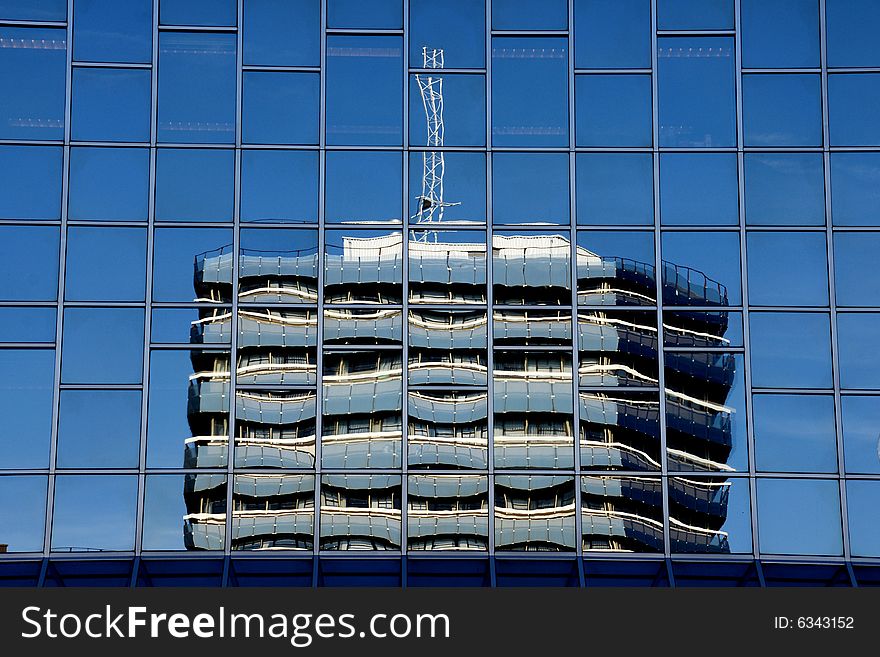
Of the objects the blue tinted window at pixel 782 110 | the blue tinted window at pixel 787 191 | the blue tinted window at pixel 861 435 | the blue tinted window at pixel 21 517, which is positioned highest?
the blue tinted window at pixel 782 110

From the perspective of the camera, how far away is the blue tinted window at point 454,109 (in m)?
17.5

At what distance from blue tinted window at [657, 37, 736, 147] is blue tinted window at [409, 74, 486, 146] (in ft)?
7.78

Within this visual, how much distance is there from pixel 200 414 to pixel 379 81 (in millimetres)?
4894

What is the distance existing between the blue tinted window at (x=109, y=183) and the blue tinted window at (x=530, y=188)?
178 inches

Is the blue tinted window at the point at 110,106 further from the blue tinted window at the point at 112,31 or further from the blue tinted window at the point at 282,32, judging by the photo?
the blue tinted window at the point at 282,32

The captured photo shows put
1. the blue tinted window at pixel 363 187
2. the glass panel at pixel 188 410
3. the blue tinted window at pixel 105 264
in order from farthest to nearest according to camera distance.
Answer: the blue tinted window at pixel 363 187 < the blue tinted window at pixel 105 264 < the glass panel at pixel 188 410

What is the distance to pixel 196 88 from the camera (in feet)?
57.5

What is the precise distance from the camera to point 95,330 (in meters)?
17.0

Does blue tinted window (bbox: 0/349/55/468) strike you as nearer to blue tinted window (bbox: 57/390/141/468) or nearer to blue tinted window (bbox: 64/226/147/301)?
blue tinted window (bbox: 57/390/141/468)

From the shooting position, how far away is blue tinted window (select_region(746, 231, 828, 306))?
1722 centimetres

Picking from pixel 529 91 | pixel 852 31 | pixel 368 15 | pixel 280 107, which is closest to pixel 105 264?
pixel 280 107

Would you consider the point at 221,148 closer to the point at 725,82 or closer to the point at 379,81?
the point at 379,81

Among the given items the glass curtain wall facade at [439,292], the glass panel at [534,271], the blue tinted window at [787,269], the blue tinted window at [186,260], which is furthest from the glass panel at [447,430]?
the blue tinted window at [787,269]
